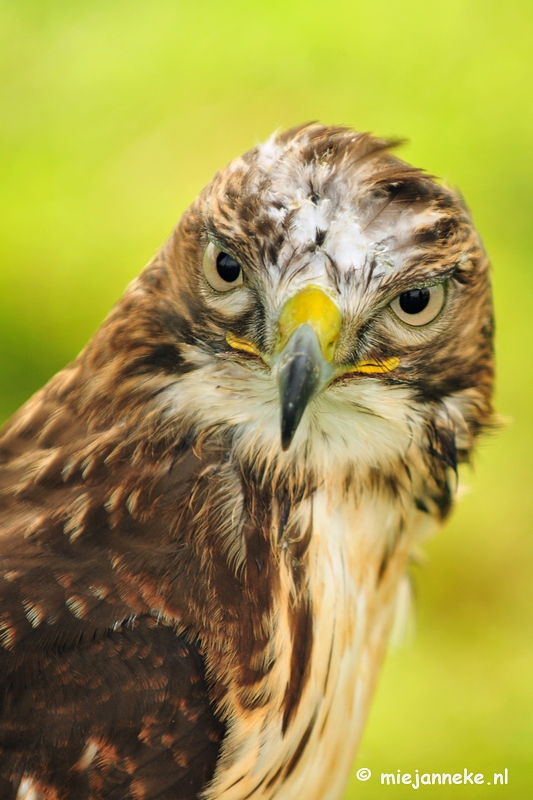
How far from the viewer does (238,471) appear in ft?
8.40

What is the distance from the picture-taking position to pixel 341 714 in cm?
282

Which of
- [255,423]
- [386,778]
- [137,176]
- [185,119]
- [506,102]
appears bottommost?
[386,778]

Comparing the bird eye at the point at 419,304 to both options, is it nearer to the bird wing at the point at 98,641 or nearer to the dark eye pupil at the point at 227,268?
the dark eye pupil at the point at 227,268

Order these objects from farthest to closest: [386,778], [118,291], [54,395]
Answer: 1. [118,291]
2. [386,778]
3. [54,395]

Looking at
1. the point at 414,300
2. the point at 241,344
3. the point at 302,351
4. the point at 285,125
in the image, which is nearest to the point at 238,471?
the point at 241,344

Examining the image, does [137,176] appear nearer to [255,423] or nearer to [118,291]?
[118,291]

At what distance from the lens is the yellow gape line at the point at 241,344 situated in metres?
2.37

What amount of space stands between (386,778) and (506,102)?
3.96 m

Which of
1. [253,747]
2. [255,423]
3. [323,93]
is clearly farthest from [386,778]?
[323,93]

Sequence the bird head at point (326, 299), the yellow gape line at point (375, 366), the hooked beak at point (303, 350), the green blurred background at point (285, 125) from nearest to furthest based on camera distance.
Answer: the hooked beak at point (303, 350) → the bird head at point (326, 299) → the yellow gape line at point (375, 366) → the green blurred background at point (285, 125)

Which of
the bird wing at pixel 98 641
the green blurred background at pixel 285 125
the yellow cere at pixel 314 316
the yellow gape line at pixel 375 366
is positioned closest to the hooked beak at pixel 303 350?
the yellow cere at pixel 314 316

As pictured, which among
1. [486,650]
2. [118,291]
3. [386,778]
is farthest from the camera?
[118,291]

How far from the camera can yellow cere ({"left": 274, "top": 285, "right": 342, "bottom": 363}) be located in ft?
7.32

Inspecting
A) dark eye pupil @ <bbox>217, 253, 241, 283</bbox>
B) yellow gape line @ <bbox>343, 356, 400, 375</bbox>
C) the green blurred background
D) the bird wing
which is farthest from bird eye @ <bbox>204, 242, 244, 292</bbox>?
the green blurred background
